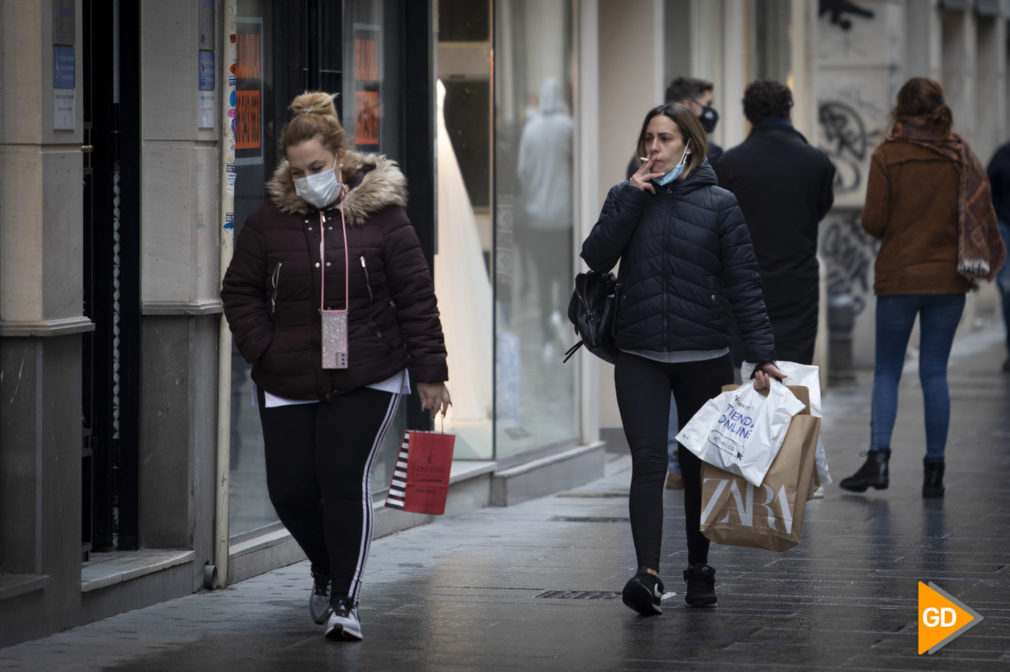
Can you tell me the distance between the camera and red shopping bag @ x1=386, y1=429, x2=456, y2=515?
6664 mm

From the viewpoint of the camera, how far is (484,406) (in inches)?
401

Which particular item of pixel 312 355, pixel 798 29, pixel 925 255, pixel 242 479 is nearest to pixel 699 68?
pixel 798 29

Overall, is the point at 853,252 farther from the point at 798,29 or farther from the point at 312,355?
the point at 312,355

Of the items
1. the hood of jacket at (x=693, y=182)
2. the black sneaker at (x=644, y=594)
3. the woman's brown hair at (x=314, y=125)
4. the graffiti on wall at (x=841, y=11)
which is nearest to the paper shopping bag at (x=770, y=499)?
the black sneaker at (x=644, y=594)

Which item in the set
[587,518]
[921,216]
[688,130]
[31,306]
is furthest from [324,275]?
[921,216]

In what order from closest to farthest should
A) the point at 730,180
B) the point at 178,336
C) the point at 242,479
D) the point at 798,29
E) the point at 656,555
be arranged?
1. the point at 656,555
2. the point at 178,336
3. the point at 242,479
4. the point at 730,180
5. the point at 798,29

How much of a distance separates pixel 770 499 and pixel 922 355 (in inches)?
140

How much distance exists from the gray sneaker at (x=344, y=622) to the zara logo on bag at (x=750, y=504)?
4.25 ft

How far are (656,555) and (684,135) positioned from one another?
4.76 ft

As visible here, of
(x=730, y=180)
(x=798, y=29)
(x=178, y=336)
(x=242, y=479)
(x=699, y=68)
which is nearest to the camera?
(x=178, y=336)

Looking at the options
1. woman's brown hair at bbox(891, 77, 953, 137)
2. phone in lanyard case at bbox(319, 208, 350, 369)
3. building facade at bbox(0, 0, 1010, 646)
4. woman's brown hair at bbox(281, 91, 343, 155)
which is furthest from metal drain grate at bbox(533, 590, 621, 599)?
woman's brown hair at bbox(891, 77, 953, 137)

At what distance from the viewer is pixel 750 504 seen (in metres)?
6.91

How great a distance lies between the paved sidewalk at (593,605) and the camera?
6168 mm

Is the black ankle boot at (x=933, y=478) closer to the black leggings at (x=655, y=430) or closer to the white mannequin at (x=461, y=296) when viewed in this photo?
the white mannequin at (x=461, y=296)
